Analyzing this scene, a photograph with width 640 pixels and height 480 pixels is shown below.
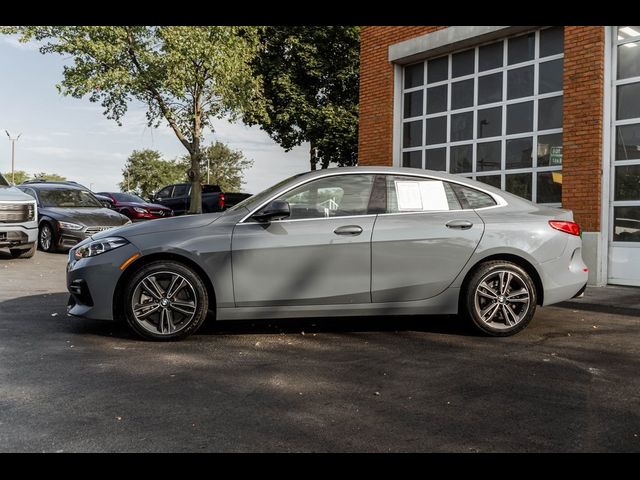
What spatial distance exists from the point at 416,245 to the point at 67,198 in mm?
11647

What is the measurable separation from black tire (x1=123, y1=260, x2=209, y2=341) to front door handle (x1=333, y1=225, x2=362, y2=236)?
1271mm

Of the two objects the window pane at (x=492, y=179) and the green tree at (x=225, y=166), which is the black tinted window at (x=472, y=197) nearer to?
the window pane at (x=492, y=179)

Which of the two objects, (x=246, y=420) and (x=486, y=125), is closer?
(x=246, y=420)

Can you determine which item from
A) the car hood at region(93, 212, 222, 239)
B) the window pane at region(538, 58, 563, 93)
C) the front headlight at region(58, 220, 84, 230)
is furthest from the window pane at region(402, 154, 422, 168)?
the car hood at region(93, 212, 222, 239)

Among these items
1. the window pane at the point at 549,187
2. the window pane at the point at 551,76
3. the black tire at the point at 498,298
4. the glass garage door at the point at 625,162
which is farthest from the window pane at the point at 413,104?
the black tire at the point at 498,298

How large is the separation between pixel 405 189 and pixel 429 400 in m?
2.43

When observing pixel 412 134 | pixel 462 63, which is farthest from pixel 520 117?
pixel 412 134

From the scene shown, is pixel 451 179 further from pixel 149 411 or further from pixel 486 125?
pixel 486 125

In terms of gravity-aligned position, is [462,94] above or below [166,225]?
above

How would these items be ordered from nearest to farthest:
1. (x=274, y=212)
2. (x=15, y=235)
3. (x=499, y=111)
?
(x=274, y=212) → (x=499, y=111) → (x=15, y=235)

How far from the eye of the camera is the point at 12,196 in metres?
12.1

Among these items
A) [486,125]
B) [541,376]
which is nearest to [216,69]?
[486,125]

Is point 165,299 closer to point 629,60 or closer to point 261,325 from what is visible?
point 261,325
